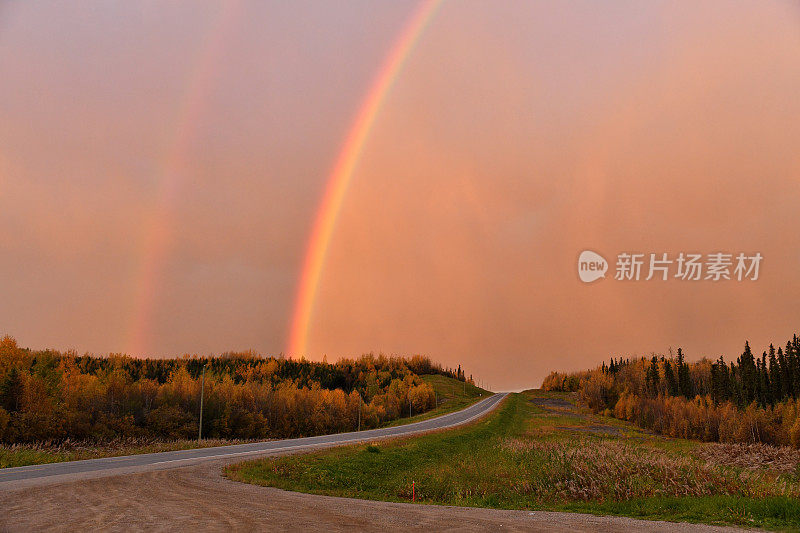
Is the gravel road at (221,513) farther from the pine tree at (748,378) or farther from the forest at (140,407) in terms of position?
the pine tree at (748,378)

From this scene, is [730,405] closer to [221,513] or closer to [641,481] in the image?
[641,481]

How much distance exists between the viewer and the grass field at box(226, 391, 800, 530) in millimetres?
21125

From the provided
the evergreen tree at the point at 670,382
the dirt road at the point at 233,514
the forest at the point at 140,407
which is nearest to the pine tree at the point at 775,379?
the evergreen tree at the point at 670,382

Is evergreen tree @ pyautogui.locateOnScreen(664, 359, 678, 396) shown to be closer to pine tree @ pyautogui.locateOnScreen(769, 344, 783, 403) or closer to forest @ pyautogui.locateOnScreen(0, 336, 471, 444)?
pine tree @ pyautogui.locateOnScreen(769, 344, 783, 403)

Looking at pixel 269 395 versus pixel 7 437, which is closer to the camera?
pixel 7 437

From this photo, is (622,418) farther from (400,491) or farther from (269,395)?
(400,491)

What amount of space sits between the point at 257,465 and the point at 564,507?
21.8 m

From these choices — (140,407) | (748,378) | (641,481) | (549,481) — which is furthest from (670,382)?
(641,481)

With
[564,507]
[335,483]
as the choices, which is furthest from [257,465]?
[564,507]

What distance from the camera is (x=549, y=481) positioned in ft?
104

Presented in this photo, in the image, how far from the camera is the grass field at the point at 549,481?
21.1 m

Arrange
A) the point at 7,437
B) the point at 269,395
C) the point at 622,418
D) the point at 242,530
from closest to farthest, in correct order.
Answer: the point at 242,530, the point at 7,437, the point at 269,395, the point at 622,418

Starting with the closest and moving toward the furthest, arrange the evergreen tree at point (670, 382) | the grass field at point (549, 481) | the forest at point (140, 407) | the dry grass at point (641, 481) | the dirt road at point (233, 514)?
the dirt road at point (233, 514)
the grass field at point (549, 481)
the dry grass at point (641, 481)
the forest at point (140, 407)
the evergreen tree at point (670, 382)

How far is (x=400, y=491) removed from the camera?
39000mm
